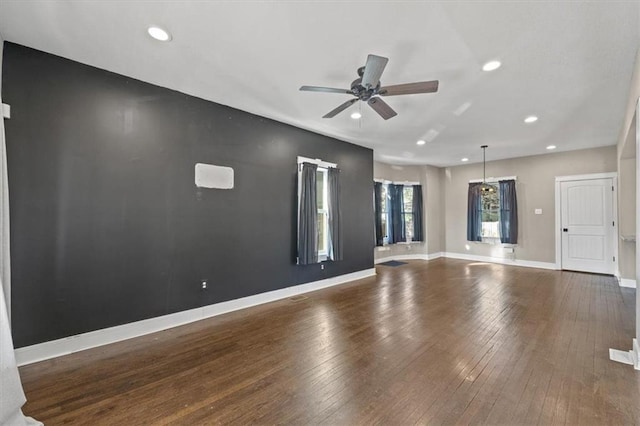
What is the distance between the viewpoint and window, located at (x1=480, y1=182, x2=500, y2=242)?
297 inches

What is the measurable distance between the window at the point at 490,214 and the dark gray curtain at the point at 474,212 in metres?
0.08

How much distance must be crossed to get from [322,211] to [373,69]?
317 centimetres

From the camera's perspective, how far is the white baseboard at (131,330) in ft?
8.53

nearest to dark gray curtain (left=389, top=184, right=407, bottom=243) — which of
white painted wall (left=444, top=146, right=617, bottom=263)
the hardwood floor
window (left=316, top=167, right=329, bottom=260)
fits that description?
white painted wall (left=444, top=146, right=617, bottom=263)

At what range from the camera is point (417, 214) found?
8.31 meters

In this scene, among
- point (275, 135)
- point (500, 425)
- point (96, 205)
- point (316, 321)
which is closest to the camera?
point (500, 425)

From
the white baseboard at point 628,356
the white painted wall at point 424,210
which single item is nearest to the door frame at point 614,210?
the white painted wall at point 424,210

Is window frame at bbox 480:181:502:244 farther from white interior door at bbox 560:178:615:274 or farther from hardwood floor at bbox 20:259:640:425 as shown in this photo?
hardwood floor at bbox 20:259:640:425

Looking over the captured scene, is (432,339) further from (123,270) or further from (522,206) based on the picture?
(522,206)

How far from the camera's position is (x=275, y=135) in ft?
14.7

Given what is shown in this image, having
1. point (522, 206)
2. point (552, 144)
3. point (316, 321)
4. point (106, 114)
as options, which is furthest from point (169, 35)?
point (522, 206)

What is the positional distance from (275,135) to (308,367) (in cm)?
329

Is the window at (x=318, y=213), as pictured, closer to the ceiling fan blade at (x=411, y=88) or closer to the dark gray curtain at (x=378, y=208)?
the ceiling fan blade at (x=411, y=88)

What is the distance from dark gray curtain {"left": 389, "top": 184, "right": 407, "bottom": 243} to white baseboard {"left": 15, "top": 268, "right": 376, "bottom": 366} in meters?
4.17
